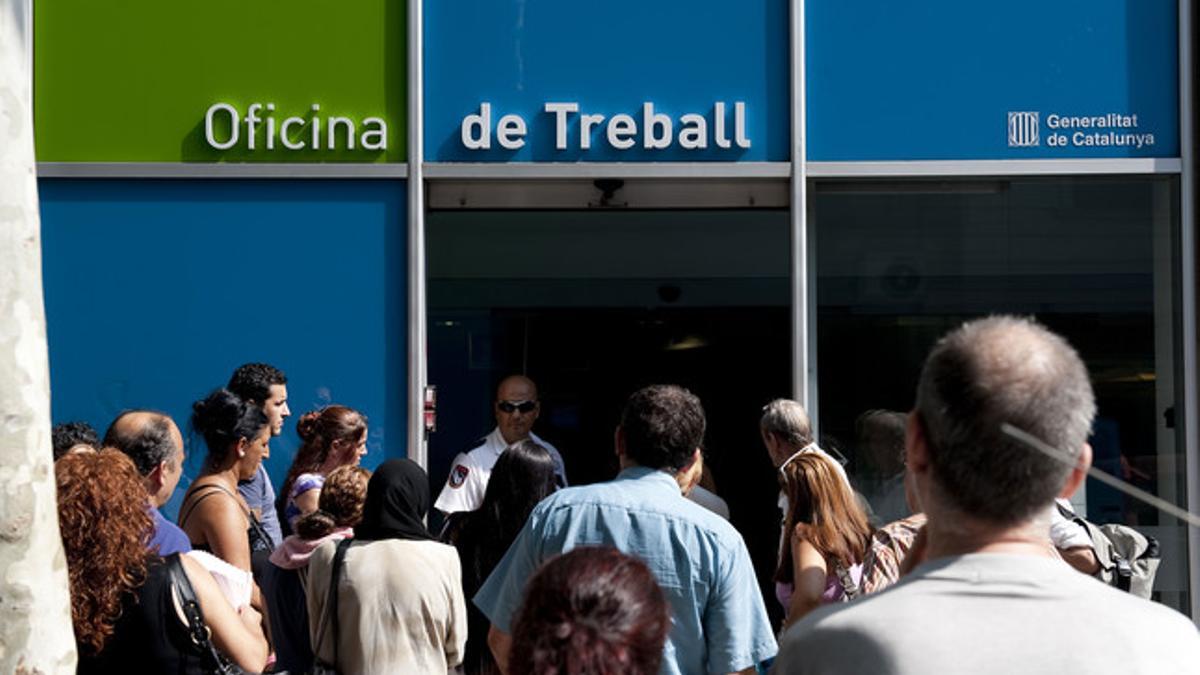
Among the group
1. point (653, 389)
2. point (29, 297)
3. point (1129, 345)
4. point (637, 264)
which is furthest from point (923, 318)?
point (29, 297)

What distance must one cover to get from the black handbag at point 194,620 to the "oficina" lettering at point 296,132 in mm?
3993

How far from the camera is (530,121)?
781 centimetres

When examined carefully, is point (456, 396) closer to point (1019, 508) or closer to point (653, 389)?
point (653, 389)

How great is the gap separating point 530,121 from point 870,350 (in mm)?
2095

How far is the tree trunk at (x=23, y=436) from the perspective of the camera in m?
3.38

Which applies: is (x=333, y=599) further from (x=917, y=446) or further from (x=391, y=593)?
(x=917, y=446)

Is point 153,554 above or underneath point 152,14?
underneath

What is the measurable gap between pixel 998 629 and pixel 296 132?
242 inches

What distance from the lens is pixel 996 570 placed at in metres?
2.24

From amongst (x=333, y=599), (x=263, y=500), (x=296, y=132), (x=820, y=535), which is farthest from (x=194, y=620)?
(x=296, y=132)

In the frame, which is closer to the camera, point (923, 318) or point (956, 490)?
point (956, 490)

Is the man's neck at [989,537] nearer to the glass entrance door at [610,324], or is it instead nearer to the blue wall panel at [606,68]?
the blue wall panel at [606,68]

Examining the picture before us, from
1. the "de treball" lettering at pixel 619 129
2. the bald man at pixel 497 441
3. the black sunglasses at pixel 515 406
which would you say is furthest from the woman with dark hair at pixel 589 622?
the "de treball" lettering at pixel 619 129

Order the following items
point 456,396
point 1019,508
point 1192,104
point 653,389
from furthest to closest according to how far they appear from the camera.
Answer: point 456,396, point 1192,104, point 653,389, point 1019,508
